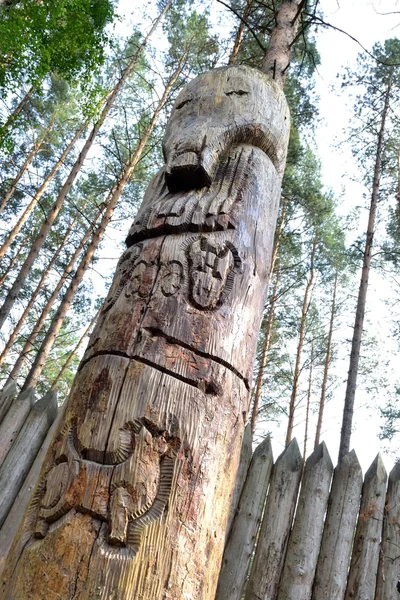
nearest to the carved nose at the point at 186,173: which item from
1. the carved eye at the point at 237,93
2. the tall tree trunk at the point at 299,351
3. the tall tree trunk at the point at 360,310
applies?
the carved eye at the point at 237,93

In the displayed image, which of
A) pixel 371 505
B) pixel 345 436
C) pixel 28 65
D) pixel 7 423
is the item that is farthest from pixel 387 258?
pixel 7 423

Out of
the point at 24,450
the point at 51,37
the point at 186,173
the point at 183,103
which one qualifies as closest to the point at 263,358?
the point at 51,37

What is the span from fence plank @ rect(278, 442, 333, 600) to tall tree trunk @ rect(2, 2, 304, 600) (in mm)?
1297

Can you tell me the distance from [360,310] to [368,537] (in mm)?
7030

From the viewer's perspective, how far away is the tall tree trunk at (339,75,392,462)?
325 inches

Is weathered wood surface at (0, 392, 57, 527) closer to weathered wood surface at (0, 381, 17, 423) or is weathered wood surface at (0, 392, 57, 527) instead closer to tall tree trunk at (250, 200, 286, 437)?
weathered wood surface at (0, 381, 17, 423)

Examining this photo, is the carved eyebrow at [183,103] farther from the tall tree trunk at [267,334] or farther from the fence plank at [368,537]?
the tall tree trunk at [267,334]

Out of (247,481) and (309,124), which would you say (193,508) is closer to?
(247,481)

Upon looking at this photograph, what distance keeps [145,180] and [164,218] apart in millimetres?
12716

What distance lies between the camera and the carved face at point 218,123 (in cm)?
274

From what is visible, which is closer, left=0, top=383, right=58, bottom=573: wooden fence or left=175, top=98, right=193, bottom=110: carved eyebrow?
left=0, top=383, right=58, bottom=573: wooden fence

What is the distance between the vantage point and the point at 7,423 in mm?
3449

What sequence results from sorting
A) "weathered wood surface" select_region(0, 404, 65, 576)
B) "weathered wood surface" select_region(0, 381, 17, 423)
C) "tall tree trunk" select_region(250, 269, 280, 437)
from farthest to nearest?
"tall tree trunk" select_region(250, 269, 280, 437) < "weathered wood surface" select_region(0, 381, 17, 423) < "weathered wood surface" select_region(0, 404, 65, 576)

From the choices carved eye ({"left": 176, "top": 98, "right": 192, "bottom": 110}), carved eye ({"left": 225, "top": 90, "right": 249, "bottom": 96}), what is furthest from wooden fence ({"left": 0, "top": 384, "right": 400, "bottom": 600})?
carved eye ({"left": 225, "top": 90, "right": 249, "bottom": 96})
